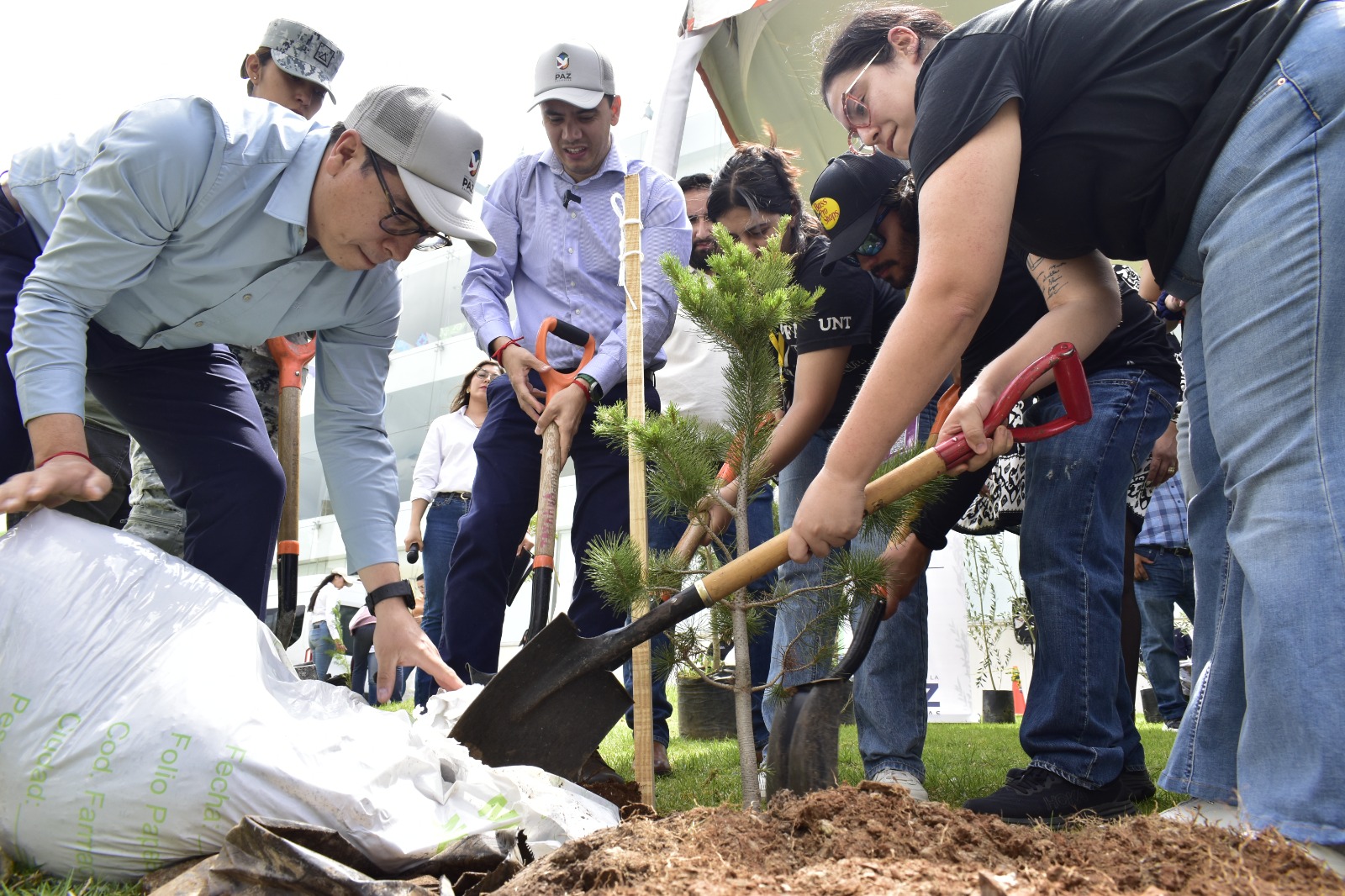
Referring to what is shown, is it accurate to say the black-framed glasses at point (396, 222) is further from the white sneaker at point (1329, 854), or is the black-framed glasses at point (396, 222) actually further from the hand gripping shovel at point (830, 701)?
the white sneaker at point (1329, 854)

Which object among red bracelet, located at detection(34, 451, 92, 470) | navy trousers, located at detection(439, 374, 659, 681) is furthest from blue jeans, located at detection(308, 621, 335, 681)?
red bracelet, located at detection(34, 451, 92, 470)

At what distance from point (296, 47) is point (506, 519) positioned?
1.74 m

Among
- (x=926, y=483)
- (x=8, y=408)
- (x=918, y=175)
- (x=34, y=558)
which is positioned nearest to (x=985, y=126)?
(x=918, y=175)

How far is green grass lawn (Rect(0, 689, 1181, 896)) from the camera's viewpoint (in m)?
1.39

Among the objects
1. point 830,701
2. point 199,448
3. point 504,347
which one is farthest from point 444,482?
point 830,701

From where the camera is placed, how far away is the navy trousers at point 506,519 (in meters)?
2.51

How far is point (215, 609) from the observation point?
1.62 metres

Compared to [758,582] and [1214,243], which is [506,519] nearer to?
[758,582]

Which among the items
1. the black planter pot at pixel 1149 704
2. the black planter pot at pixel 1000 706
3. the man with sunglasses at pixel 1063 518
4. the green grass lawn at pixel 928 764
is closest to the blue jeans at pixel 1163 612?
the green grass lawn at pixel 928 764

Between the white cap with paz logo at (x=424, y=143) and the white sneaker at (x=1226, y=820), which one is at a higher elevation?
the white cap with paz logo at (x=424, y=143)

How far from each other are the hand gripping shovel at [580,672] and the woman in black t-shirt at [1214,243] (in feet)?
0.69

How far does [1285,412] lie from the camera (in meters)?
1.19

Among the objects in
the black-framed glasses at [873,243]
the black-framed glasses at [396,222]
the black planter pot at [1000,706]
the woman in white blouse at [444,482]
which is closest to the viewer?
the black-framed glasses at [396,222]

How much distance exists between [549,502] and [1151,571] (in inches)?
126
